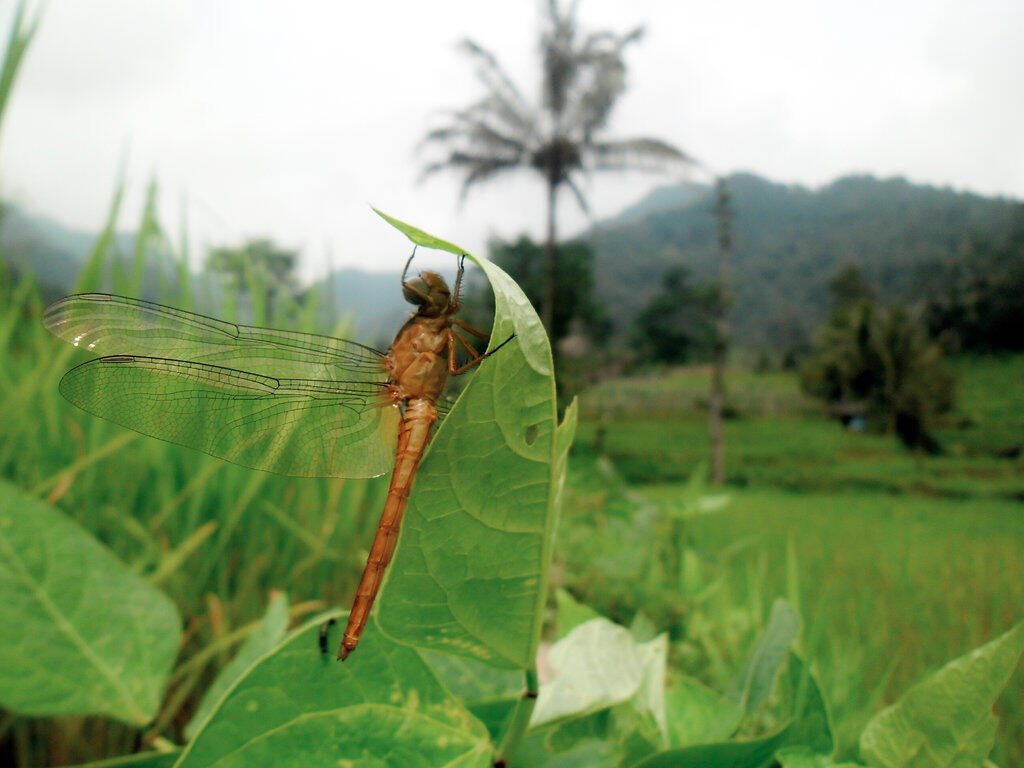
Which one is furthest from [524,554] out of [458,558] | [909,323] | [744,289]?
[744,289]

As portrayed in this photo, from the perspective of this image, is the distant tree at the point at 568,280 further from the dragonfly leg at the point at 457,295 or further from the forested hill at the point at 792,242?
the dragonfly leg at the point at 457,295

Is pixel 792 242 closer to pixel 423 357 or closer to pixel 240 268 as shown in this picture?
pixel 240 268

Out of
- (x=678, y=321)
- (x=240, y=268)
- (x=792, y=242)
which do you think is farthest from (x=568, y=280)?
(x=240, y=268)

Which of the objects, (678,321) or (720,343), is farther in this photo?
(678,321)

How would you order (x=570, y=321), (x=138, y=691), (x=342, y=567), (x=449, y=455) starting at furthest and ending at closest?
1. (x=570, y=321)
2. (x=342, y=567)
3. (x=138, y=691)
4. (x=449, y=455)

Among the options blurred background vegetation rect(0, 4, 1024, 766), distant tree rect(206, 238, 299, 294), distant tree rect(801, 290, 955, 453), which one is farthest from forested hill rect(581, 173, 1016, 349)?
distant tree rect(206, 238, 299, 294)

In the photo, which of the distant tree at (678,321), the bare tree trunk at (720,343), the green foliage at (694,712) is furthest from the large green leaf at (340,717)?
the distant tree at (678,321)

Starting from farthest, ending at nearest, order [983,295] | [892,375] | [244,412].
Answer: [892,375] → [983,295] → [244,412]

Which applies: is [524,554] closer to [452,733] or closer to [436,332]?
[452,733]
